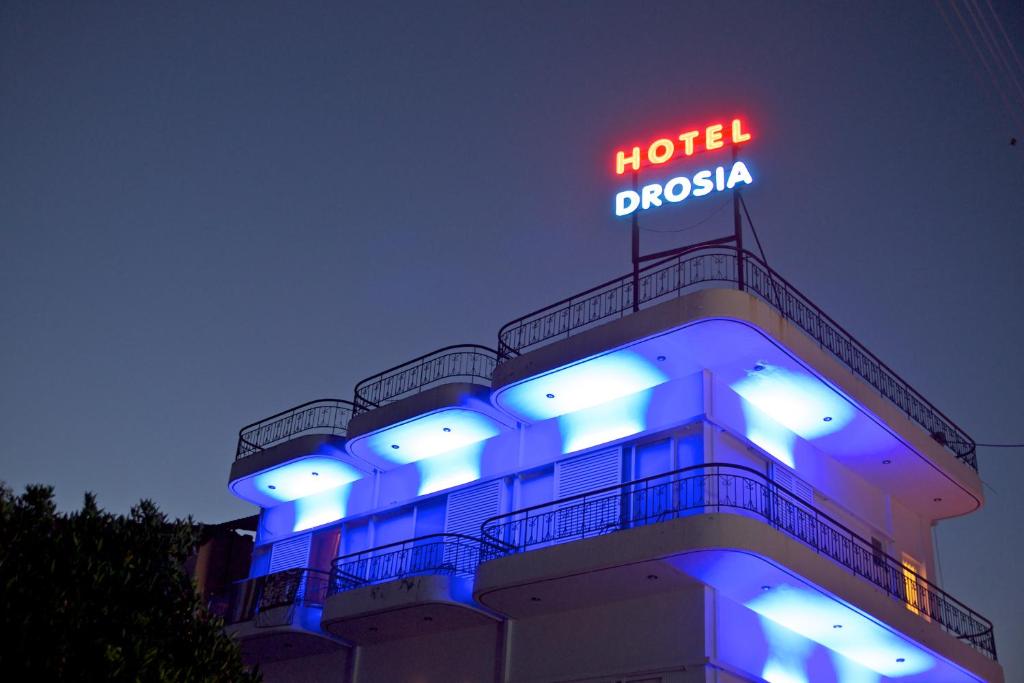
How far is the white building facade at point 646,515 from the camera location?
20875 mm

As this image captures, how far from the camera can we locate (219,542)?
33.6 metres

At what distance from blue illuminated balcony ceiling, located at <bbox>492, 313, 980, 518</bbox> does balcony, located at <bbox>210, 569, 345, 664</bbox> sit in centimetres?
665

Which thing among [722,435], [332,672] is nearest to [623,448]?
[722,435]

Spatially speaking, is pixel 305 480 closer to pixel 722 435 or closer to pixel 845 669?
pixel 722 435

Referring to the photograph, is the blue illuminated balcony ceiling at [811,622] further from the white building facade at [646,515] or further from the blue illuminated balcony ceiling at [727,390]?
the blue illuminated balcony ceiling at [727,390]

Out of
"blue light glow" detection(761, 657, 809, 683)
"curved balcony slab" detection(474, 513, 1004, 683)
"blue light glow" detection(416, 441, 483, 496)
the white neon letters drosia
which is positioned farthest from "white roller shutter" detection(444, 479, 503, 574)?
the white neon letters drosia

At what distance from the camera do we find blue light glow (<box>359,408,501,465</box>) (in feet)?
84.2

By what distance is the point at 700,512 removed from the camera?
21.3 metres

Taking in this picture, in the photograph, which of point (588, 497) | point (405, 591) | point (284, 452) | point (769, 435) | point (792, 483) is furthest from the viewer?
point (284, 452)

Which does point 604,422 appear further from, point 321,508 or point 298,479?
point 298,479

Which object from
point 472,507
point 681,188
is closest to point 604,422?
point 472,507

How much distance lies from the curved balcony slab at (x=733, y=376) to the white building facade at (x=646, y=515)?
0.18ft

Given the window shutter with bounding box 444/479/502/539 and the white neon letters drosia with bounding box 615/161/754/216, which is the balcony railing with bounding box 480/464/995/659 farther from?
the white neon letters drosia with bounding box 615/161/754/216

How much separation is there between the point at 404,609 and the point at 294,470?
7.06 meters
